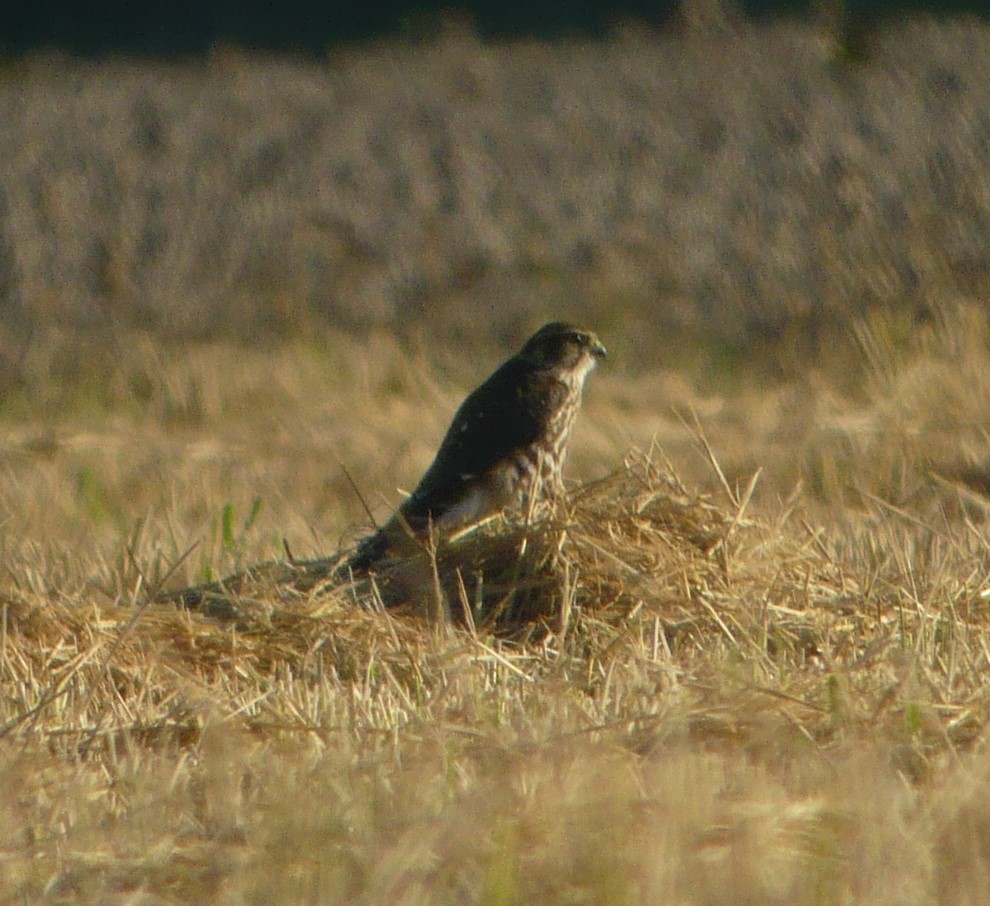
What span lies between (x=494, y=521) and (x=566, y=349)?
180 centimetres

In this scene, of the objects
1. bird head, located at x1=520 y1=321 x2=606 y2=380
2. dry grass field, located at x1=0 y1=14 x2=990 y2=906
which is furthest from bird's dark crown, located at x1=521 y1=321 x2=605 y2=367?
dry grass field, located at x1=0 y1=14 x2=990 y2=906

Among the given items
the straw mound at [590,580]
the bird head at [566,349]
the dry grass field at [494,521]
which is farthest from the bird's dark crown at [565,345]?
the straw mound at [590,580]

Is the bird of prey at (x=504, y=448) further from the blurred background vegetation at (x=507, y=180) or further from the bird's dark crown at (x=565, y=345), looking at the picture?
the blurred background vegetation at (x=507, y=180)

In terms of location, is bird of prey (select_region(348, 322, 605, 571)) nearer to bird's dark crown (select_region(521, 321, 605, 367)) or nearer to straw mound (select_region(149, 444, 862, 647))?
bird's dark crown (select_region(521, 321, 605, 367))

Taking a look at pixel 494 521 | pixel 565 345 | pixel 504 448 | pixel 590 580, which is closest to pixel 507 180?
pixel 565 345

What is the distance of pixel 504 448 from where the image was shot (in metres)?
6.54

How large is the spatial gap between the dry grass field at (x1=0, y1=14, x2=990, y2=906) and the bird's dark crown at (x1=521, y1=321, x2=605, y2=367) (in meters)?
0.73

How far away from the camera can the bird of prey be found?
21.0ft

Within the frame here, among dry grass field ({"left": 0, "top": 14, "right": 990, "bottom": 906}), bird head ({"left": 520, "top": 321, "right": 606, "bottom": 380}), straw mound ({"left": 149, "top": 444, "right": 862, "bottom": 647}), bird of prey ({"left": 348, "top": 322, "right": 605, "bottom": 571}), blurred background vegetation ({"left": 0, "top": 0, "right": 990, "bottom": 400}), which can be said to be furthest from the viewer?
blurred background vegetation ({"left": 0, "top": 0, "right": 990, "bottom": 400})

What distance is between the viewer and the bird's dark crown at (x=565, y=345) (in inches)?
277

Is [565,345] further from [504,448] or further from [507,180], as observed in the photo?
[507,180]

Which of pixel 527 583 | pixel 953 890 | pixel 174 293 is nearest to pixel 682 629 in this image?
pixel 527 583

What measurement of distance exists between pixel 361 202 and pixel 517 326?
6.36ft

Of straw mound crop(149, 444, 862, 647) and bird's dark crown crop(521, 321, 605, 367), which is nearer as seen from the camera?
straw mound crop(149, 444, 862, 647)
